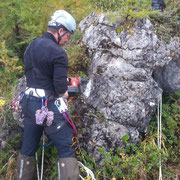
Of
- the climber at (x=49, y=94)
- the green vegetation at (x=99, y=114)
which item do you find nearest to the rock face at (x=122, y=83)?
the green vegetation at (x=99, y=114)

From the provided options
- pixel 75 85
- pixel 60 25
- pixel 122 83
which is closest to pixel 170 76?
pixel 122 83

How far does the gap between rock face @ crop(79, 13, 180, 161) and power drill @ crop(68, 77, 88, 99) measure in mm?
166

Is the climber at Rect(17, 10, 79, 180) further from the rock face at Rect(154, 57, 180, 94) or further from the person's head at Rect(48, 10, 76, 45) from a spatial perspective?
the rock face at Rect(154, 57, 180, 94)

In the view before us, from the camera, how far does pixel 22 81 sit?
433cm

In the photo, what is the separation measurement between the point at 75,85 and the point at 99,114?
709 mm

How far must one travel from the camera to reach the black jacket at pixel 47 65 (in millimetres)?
2695

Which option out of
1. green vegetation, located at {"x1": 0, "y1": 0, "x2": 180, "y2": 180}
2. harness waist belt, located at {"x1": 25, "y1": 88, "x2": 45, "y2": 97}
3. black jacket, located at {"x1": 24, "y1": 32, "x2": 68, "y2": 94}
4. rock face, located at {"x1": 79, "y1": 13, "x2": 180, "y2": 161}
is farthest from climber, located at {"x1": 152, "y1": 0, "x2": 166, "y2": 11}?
harness waist belt, located at {"x1": 25, "y1": 88, "x2": 45, "y2": 97}

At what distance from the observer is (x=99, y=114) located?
11.6ft

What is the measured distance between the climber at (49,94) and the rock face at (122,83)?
650mm

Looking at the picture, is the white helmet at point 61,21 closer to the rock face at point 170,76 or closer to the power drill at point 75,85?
the power drill at point 75,85

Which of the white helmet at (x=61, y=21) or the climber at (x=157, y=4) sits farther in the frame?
the climber at (x=157, y=4)

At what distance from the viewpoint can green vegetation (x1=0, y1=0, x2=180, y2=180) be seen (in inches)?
125

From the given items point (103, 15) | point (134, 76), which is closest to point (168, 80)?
point (134, 76)

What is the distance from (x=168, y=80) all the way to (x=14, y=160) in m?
3.60
